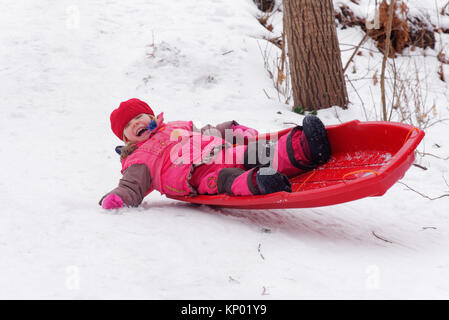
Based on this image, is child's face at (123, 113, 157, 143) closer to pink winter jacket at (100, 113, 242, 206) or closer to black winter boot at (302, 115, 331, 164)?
pink winter jacket at (100, 113, 242, 206)

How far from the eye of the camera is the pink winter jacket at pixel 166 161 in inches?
98.1

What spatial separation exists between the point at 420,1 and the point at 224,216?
6.47 m

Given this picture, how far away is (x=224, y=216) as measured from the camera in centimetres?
238

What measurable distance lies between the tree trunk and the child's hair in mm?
2166

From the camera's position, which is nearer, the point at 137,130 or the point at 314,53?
the point at 137,130

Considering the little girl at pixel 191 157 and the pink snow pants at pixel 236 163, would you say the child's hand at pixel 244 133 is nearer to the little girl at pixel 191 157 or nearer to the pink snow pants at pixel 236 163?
the little girl at pixel 191 157

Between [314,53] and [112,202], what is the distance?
2.74 m

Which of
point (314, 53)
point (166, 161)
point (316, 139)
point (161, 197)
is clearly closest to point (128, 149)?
point (166, 161)

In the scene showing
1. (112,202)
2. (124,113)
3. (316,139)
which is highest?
(124,113)

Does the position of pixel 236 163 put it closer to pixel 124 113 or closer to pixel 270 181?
pixel 270 181

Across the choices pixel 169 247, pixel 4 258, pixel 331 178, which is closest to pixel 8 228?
pixel 4 258

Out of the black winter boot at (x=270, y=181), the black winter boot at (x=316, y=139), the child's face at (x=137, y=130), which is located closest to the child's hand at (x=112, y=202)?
the child's face at (x=137, y=130)

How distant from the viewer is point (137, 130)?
276cm

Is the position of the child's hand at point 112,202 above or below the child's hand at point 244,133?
below
